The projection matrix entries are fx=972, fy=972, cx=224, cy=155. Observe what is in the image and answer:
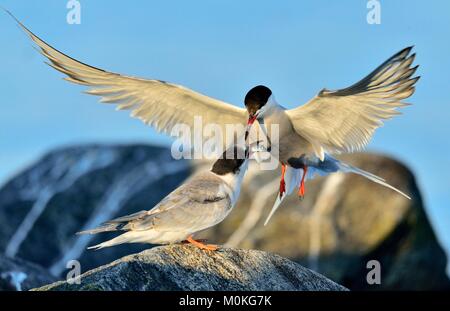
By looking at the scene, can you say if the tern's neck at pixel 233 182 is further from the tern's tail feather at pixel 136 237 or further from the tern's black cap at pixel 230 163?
the tern's tail feather at pixel 136 237

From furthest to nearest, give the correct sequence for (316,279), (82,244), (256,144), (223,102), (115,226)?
1. (82,244)
2. (223,102)
3. (256,144)
4. (316,279)
5. (115,226)

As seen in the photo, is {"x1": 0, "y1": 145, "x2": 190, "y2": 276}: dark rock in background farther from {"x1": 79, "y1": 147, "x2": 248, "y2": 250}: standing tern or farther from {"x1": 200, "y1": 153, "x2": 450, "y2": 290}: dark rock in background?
{"x1": 79, "y1": 147, "x2": 248, "y2": 250}: standing tern

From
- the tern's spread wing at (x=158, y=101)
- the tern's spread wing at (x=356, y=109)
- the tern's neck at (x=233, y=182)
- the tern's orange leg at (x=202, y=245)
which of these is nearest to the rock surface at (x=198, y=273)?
the tern's orange leg at (x=202, y=245)

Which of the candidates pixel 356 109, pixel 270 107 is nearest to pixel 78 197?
pixel 270 107

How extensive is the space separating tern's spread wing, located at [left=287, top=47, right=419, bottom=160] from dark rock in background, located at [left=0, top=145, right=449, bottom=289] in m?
5.34

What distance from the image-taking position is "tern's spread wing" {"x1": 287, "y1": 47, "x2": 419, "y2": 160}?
29.4 ft

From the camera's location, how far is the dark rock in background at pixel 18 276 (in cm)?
966

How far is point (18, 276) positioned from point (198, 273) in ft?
12.0

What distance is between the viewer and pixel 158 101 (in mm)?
10047

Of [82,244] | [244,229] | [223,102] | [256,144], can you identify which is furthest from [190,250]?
[82,244]

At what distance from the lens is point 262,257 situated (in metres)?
7.20

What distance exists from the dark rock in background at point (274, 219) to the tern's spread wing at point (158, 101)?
542 centimetres

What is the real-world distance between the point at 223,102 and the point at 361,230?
6425 mm
